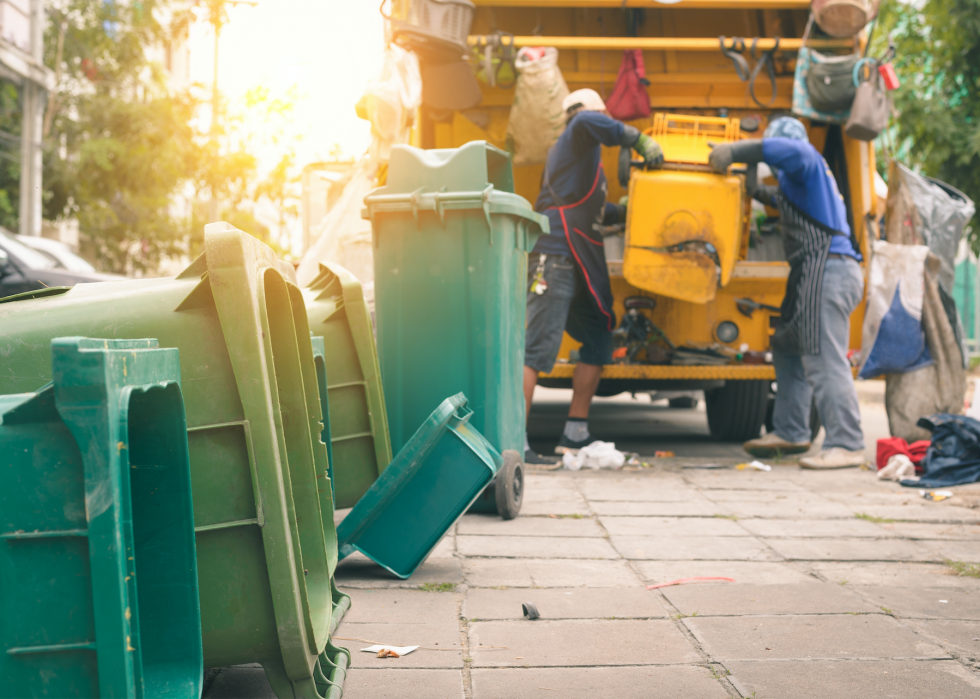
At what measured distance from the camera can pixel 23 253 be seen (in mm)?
7469

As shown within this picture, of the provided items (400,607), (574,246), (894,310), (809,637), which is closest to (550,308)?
(574,246)

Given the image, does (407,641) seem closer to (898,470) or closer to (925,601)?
(925,601)

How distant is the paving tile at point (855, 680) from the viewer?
2.01m

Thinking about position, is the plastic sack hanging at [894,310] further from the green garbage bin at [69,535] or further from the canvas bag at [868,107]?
the green garbage bin at [69,535]

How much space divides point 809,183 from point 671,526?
254 centimetres

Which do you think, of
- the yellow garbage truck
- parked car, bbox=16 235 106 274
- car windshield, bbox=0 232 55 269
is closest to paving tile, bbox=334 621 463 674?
the yellow garbage truck

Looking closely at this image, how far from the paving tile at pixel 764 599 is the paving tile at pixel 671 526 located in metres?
0.77

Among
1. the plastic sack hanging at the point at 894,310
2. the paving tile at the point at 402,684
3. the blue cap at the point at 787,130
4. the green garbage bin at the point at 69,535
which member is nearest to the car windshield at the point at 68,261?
the blue cap at the point at 787,130

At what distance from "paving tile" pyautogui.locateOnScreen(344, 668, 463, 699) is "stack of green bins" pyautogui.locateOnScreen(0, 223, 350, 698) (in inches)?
8.2

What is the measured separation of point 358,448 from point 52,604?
2.33m

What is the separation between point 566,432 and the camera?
588 cm

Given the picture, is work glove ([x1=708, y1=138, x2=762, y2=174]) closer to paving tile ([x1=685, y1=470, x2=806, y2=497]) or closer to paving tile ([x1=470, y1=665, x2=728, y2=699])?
paving tile ([x1=685, y1=470, x2=806, y2=497])

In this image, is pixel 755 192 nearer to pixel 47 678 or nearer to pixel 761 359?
pixel 761 359

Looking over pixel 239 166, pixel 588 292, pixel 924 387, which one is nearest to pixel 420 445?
pixel 588 292
